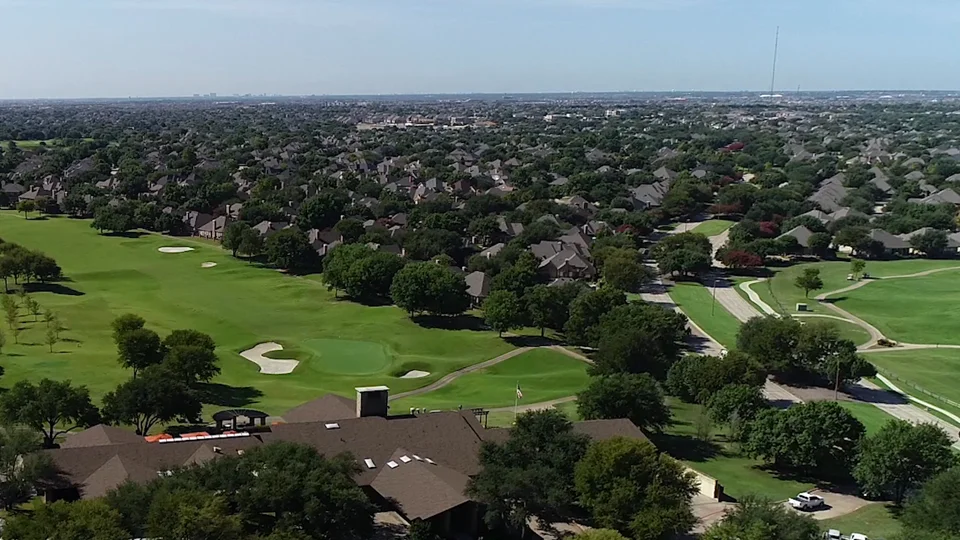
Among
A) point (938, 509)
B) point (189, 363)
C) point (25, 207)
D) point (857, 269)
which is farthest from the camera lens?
point (25, 207)

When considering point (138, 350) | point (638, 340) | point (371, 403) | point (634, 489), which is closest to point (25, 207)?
point (138, 350)

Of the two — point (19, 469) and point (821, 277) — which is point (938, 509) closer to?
point (19, 469)

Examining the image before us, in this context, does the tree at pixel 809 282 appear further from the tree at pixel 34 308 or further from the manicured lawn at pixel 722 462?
the tree at pixel 34 308

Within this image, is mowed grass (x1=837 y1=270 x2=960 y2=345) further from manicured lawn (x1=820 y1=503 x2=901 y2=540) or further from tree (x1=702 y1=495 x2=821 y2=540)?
tree (x1=702 y1=495 x2=821 y2=540)

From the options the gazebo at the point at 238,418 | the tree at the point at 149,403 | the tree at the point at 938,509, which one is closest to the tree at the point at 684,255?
the gazebo at the point at 238,418

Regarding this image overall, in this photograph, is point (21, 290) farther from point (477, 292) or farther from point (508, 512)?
point (508, 512)

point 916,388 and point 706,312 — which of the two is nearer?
point 916,388

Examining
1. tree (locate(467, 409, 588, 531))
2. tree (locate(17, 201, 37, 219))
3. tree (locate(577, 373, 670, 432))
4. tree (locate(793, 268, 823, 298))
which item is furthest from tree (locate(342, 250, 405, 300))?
tree (locate(17, 201, 37, 219))
